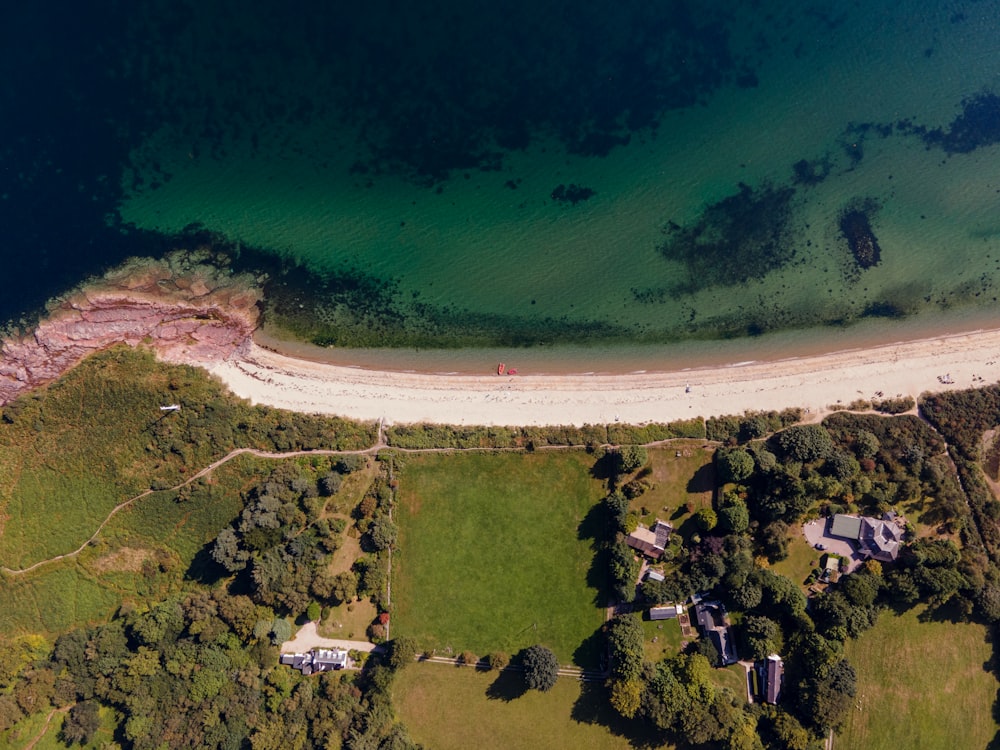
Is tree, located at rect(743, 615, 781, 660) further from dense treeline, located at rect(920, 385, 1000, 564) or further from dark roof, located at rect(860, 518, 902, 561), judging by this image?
dense treeline, located at rect(920, 385, 1000, 564)

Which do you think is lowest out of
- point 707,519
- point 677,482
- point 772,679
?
point 772,679

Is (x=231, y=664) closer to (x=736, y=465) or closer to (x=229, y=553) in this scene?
(x=229, y=553)

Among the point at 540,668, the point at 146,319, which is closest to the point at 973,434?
the point at 540,668

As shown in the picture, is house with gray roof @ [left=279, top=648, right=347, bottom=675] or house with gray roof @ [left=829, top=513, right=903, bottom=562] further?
house with gray roof @ [left=279, top=648, right=347, bottom=675]

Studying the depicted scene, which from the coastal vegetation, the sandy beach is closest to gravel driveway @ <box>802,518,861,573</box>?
the coastal vegetation

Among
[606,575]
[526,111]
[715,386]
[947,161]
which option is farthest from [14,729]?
[947,161]

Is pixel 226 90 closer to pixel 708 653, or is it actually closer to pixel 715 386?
pixel 715 386
